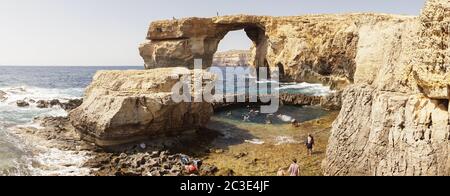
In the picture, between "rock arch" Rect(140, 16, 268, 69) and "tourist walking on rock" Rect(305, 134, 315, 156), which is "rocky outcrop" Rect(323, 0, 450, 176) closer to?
"tourist walking on rock" Rect(305, 134, 315, 156)

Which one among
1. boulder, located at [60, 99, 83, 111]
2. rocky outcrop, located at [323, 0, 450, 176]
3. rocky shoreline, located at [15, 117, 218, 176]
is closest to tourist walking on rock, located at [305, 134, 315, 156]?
rocky outcrop, located at [323, 0, 450, 176]

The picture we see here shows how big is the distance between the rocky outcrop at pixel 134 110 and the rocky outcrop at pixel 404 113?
9785 millimetres

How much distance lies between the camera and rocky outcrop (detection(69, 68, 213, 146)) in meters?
20.0

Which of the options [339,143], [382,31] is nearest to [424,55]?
[339,143]

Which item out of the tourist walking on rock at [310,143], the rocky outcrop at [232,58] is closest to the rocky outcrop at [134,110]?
the tourist walking on rock at [310,143]

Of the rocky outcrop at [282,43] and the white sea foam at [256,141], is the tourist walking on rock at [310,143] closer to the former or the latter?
the white sea foam at [256,141]

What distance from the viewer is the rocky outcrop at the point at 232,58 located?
527ft

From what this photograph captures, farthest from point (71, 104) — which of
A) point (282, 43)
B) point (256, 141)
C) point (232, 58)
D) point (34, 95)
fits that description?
point (232, 58)

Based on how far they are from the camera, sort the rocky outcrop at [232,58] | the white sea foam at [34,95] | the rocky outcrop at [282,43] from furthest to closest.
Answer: the rocky outcrop at [232,58] → the rocky outcrop at [282,43] → the white sea foam at [34,95]

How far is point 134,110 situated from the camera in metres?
20.1

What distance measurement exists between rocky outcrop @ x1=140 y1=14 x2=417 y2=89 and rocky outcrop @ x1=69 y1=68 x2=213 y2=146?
26308mm

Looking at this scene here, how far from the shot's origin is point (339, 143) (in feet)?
49.5
